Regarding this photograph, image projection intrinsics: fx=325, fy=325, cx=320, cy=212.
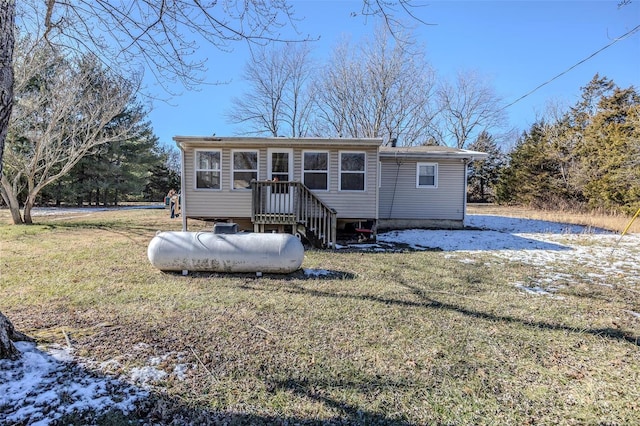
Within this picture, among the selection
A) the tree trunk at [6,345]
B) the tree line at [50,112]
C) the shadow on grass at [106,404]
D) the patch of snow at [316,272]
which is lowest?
the shadow on grass at [106,404]

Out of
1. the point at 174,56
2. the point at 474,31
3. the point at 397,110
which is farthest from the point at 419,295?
the point at 397,110

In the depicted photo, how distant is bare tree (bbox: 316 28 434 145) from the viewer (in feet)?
71.4

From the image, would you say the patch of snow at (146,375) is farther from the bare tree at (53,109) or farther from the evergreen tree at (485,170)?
the evergreen tree at (485,170)

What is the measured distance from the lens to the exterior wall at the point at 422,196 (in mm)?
12578

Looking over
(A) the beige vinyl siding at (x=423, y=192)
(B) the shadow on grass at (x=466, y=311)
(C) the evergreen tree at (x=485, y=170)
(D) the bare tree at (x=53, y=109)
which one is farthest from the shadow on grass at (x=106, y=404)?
(C) the evergreen tree at (x=485, y=170)

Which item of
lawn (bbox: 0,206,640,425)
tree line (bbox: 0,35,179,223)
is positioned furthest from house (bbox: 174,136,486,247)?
lawn (bbox: 0,206,640,425)

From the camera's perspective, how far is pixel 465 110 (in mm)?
30703

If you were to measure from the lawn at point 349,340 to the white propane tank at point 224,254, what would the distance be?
224mm

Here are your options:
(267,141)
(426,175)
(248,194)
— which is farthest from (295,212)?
(426,175)

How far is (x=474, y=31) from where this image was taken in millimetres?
8609

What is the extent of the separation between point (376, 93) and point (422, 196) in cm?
1275

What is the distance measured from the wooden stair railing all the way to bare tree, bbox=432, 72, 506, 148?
76.8ft

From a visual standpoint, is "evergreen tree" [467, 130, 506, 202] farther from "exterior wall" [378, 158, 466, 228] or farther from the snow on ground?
"exterior wall" [378, 158, 466, 228]

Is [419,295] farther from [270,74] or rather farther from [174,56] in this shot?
[270,74]
